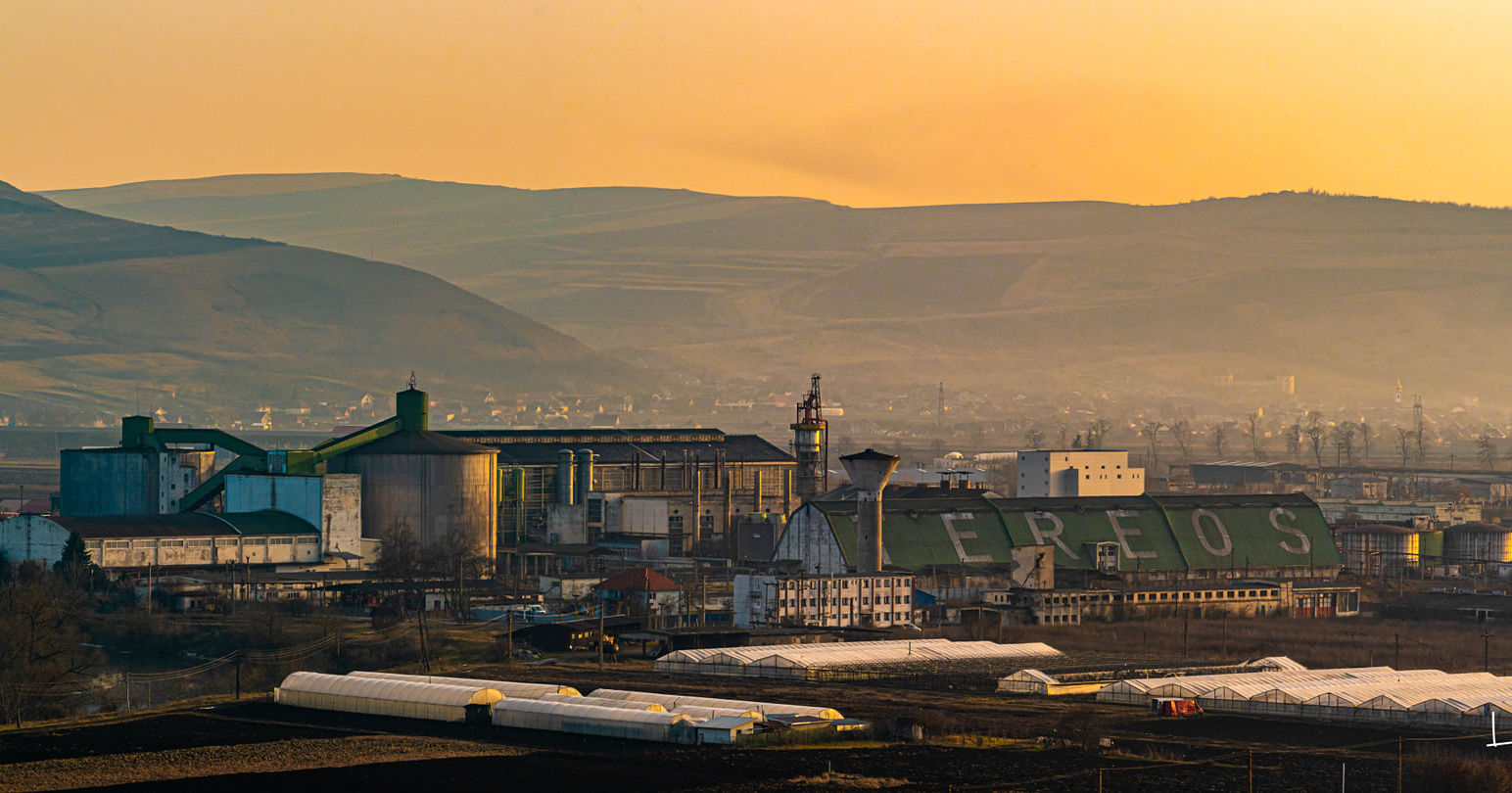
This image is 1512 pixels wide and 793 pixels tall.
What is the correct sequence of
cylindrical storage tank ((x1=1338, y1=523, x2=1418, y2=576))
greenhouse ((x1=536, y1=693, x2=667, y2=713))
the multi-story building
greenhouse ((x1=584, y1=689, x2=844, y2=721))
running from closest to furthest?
greenhouse ((x1=584, y1=689, x2=844, y2=721)) < greenhouse ((x1=536, y1=693, x2=667, y2=713)) < the multi-story building < cylindrical storage tank ((x1=1338, y1=523, x2=1418, y2=576))

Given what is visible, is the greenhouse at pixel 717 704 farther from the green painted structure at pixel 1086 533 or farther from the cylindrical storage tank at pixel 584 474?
the cylindrical storage tank at pixel 584 474

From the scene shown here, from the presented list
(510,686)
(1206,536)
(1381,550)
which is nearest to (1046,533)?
(1206,536)

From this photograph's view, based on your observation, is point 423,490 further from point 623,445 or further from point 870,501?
point 623,445

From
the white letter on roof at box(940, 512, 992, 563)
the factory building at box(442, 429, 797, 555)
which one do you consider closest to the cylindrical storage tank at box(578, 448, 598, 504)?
the factory building at box(442, 429, 797, 555)

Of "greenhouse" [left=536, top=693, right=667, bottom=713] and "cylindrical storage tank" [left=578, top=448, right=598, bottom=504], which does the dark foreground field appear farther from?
"cylindrical storage tank" [left=578, top=448, right=598, bottom=504]

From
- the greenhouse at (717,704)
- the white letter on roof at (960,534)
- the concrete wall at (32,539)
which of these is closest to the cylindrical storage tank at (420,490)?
the concrete wall at (32,539)

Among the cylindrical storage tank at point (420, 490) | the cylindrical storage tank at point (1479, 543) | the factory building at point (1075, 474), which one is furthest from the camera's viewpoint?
the factory building at point (1075, 474)

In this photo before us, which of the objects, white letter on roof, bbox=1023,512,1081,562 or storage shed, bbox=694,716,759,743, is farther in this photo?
white letter on roof, bbox=1023,512,1081,562
